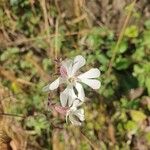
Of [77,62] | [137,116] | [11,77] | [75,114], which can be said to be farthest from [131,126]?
[77,62]

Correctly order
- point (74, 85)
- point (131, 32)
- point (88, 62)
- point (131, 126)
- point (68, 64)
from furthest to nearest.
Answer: point (131, 32)
point (131, 126)
point (88, 62)
point (74, 85)
point (68, 64)

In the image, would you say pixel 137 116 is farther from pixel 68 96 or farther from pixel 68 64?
pixel 68 64

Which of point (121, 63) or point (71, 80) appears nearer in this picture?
point (71, 80)

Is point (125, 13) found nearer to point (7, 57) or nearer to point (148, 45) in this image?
point (148, 45)

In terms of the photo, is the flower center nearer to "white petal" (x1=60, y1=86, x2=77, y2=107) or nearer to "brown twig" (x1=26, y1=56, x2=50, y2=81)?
"white petal" (x1=60, y1=86, x2=77, y2=107)

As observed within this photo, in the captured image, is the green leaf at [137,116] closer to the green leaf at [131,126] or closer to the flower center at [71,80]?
the green leaf at [131,126]

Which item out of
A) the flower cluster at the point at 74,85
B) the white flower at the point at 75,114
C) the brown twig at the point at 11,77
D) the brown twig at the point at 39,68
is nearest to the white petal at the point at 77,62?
the flower cluster at the point at 74,85
